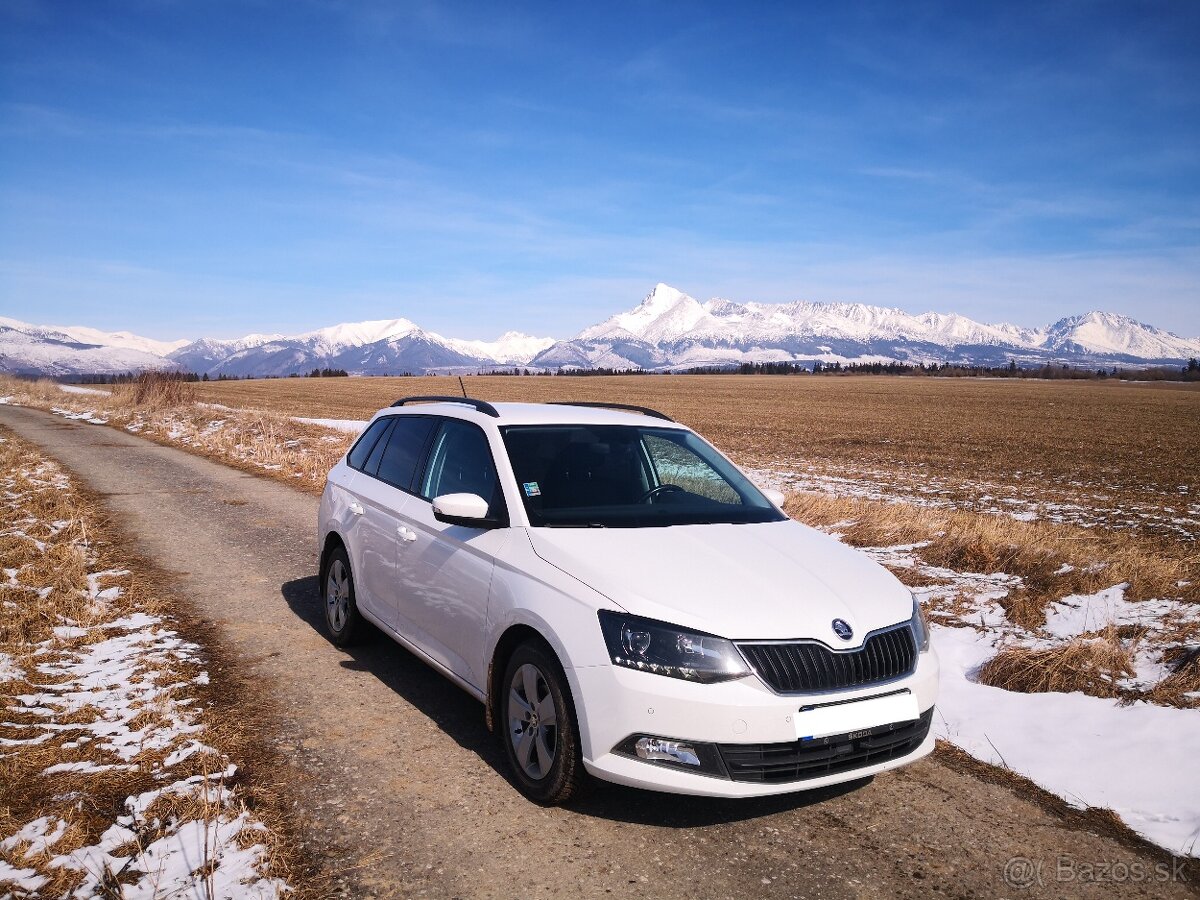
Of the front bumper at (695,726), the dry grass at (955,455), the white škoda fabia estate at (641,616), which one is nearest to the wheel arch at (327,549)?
the white škoda fabia estate at (641,616)

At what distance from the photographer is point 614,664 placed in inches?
127

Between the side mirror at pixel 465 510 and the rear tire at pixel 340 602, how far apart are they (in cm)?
179

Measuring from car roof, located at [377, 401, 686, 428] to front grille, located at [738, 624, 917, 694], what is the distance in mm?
1972

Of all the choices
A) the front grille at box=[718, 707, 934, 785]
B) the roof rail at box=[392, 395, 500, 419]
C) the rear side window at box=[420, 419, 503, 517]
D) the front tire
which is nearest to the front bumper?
the front grille at box=[718, 707, 934, 785]

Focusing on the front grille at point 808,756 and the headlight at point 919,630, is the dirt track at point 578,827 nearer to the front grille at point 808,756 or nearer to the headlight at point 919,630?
the front grille at point 808,756

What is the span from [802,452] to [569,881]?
78.4ft

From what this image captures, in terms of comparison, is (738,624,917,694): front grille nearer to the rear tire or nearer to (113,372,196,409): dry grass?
the rear tire

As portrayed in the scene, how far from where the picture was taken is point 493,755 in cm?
415

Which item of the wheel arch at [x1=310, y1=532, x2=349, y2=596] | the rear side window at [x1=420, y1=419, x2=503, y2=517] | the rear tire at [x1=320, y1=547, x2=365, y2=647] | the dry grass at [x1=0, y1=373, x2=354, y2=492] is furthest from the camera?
the dry grass at [x1=0, y1=373, x2=354, y2=492]

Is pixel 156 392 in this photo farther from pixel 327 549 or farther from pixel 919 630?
pixel 919 630

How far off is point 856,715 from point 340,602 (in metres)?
3.75

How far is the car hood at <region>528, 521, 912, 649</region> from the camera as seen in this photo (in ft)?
10.8

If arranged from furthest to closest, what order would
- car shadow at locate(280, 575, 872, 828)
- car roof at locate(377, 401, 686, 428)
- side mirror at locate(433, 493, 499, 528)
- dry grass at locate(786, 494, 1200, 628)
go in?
dry grass at locate(786, 494, 1200, 628) → car roof at locate(377, 401, 686, 428) → side mirror at locate(433, 493, 499, 528) → car shadow at locate(280, 575, 872, 828)
